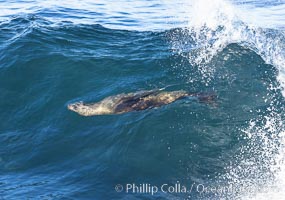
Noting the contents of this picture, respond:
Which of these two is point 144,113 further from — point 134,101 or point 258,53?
point 258,53

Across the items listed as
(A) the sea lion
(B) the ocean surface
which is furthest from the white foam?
(A) the sea lion

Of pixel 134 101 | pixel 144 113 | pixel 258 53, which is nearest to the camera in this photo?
pixel 144 113

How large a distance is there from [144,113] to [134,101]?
330 mm

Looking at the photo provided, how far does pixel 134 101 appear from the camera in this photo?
10109 millimetres

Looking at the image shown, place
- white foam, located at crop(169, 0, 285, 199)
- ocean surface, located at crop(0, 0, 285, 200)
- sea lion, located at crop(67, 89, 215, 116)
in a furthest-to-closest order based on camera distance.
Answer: sea lion, located at crop(67, 89, 215, 116) → ocean surface, located at crop(0, 0, 285, 200) → white foam, located at crop(169, 0, 285, 199)

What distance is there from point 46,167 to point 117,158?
1.22m

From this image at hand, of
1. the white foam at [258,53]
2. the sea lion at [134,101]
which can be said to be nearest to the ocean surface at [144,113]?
the white foam at [258,53]

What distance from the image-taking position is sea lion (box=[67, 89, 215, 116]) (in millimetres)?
10070

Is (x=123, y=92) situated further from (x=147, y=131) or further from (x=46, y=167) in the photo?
(x=46, y=167)

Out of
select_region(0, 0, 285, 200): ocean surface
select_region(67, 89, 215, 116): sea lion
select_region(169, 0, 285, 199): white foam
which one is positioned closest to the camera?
select_region(169, 0, 285, 199): white foam

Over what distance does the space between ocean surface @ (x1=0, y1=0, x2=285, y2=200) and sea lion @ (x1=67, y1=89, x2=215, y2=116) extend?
0.45ft

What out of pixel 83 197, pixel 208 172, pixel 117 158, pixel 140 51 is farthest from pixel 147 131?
pixel 140 51

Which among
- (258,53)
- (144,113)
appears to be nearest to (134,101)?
(144,113)

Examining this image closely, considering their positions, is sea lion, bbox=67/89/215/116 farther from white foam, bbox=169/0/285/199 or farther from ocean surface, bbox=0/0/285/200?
white foam, bbox=169/0/285/199
